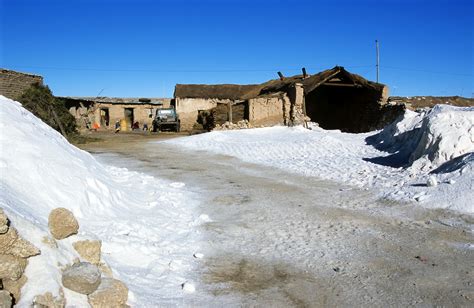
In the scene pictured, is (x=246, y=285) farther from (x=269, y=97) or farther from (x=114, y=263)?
(x=269, y=97)

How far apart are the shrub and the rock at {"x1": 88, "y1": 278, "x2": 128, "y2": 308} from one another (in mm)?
16312

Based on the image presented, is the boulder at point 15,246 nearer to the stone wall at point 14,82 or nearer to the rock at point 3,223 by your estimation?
the rock at point 3,223

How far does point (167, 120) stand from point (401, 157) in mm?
24951

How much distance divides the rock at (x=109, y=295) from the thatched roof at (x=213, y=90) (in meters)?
32.2

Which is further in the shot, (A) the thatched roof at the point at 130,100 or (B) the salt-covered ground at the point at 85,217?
(A) the thatched roof at the point at 130,100

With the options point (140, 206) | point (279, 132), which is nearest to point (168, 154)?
point (279, 132)

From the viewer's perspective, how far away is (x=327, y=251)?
5.30 metres

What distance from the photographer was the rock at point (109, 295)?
3.45 metres

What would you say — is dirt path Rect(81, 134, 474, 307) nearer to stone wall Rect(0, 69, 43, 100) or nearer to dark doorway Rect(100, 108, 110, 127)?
stone wall Rect(0, 69, 43, 100)

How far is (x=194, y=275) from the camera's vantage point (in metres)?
4.56

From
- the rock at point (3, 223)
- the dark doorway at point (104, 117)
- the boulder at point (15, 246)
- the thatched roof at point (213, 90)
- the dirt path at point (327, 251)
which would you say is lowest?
the dirt path at point (327, 251)

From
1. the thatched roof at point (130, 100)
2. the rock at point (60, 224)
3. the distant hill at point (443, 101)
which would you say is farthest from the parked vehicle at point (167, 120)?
the rock at point (60, 224)

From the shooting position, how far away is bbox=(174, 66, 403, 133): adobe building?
73.7 ft

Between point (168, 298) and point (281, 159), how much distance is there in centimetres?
1031
